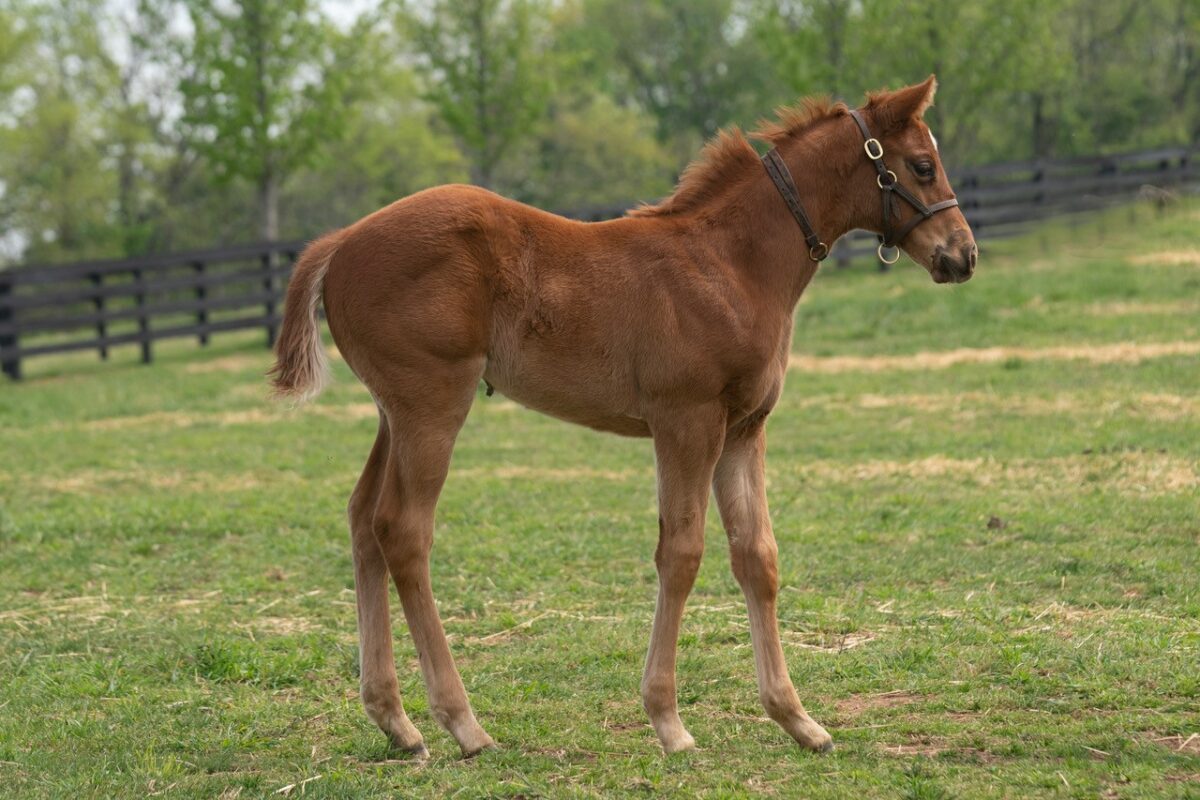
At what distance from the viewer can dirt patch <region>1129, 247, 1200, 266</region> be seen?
1700 centimetres

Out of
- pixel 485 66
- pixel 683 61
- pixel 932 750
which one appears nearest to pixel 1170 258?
pixel 932 750

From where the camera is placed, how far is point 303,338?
4.23m

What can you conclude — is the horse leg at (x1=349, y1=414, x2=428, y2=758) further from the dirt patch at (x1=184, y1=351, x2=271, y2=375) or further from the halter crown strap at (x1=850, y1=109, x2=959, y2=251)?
the dirt patch at (x1=184, y1=351, x2=271, y2=375)

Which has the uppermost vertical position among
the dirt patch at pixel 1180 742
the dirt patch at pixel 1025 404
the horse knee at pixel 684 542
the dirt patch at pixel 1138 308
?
the dirt patch at pixel 1138 308

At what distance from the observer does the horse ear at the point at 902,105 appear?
4.35m

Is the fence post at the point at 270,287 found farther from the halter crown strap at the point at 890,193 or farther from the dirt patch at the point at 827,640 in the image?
the halter crown strap at the point at 890,193

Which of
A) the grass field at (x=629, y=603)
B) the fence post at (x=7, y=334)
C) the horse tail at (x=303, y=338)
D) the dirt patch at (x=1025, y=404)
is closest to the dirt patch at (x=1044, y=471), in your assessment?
the grass field at (x=629, y=603)

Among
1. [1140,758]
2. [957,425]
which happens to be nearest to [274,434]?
[957,425]

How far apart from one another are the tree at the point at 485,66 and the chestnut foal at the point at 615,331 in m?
23.4

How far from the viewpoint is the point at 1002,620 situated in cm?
546

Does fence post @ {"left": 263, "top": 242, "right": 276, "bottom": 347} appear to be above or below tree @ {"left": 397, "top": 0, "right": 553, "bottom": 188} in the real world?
below

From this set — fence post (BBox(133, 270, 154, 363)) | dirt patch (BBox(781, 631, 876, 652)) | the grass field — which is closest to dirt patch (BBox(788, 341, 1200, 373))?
the grass field

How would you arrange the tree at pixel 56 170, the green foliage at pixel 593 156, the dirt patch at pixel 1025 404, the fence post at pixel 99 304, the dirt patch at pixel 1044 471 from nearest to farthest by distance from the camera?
the dirt patch at pixel 1044 471, the dirt patch at pixel 1025 404, the fence post at pixel 99 304, the tree at pixel 56 170, the green foliage at pixel 593 156

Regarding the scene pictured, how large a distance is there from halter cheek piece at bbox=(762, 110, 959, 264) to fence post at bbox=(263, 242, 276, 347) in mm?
15650
